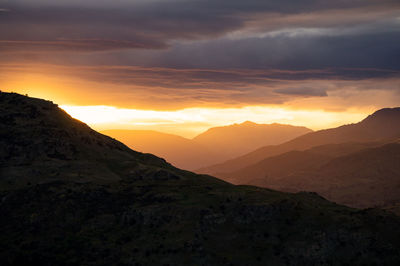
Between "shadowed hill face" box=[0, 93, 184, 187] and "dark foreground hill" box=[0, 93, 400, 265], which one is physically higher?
"shadowed hill face" box=[0, 93, 184, 187]

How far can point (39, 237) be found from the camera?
123062 millimetres

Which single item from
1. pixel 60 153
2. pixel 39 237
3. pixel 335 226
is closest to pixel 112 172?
pixel 60 153

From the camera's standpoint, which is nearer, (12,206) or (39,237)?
(39,237)

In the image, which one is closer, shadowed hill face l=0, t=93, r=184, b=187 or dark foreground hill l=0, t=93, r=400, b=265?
dark foreground hill l=0, t=93, r=400, b=265

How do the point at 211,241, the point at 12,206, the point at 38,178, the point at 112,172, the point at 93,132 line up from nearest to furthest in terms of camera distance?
the point at 211,241 < the point at 12,206 < the point at 38,178 < the point at 112,172 < the point at 93,132

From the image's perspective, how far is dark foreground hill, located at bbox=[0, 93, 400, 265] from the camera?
11469 cm

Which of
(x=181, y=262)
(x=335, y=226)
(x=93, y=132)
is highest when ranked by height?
(x=93, y=132)

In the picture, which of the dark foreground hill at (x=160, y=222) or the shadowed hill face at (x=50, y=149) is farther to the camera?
the shadowed hill face at (x=50, y=149)

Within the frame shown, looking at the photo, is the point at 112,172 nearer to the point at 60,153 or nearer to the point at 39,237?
the point at 60,153

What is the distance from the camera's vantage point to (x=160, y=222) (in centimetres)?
12875

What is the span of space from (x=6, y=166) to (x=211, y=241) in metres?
76.4

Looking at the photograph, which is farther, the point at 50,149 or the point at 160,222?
the point at 50,149

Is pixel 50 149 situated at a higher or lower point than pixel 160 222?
higher

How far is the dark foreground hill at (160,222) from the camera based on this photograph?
11469 cm
